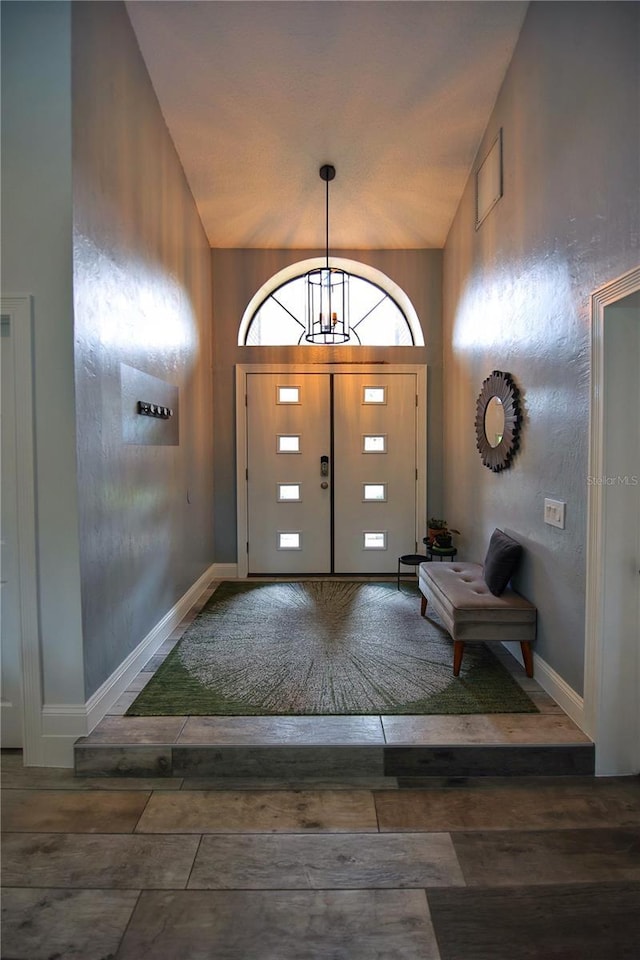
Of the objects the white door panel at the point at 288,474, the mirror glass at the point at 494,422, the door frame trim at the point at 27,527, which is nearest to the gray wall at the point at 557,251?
the mirror glass at the point at 494,422

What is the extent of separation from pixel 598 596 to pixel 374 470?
9.49 feet

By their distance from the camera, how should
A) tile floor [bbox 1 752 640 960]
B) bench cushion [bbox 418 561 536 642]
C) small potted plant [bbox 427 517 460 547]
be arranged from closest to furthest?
tile floor [bbox 1 752 640 960]
bench cushion [bbox 418 561 536 642]
small potted plant [bbox 427 517 460 547]

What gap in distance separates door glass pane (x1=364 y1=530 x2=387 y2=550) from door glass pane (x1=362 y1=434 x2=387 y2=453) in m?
0.82

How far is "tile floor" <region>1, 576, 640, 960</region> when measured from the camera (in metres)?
1.46

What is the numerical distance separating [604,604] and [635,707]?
49cm

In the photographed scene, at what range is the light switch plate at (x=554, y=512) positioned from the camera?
2.45 meters

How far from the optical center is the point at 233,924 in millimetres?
1501

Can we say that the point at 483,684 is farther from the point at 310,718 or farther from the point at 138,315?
the point at 138,315

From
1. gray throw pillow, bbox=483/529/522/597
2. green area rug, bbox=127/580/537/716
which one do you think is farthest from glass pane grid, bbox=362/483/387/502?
gray throw pillow, bbox=483/529/522/597

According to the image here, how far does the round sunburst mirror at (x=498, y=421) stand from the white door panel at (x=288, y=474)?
168 centimetres

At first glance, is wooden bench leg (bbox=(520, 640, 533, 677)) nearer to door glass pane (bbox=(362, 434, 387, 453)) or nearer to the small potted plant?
the small potted plant

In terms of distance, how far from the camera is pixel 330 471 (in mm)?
4879

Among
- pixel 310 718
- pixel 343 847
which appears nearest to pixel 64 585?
pixel 310 718

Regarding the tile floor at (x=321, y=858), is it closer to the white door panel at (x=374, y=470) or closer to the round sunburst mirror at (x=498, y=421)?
the round sunburst mirror at (x=498, y=421)
